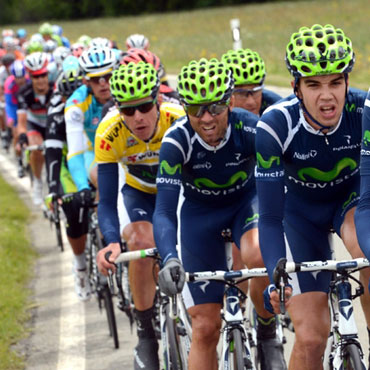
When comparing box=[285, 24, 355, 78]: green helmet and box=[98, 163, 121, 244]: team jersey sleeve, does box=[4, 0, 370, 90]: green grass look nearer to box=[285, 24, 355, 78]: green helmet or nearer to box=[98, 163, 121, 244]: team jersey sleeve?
box=[98, 163, 121, 244]: team jersey sleeve

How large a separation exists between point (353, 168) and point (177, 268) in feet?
3.85

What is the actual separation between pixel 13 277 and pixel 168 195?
515 cm

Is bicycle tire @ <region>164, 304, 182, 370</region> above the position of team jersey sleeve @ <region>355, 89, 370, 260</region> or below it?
below

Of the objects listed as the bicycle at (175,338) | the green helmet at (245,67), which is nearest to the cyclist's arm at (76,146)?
the green helmet at (245,67)

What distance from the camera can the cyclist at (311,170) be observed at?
16.1 feet

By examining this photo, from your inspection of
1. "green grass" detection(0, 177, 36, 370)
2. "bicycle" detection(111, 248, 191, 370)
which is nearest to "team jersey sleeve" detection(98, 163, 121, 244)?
"bicycle" detection(111, 248, 191, 370)

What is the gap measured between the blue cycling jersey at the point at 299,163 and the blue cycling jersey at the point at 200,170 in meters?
0.48

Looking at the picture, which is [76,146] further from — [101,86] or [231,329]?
[231,329]

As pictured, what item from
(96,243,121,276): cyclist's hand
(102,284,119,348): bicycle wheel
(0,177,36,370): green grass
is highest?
(96,243,121,276): cyclist's hand

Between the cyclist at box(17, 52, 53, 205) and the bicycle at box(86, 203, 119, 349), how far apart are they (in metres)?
4.01

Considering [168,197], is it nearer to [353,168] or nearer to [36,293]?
[353,168]

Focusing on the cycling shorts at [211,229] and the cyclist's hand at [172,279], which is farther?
the cycling shorts at [211,229]

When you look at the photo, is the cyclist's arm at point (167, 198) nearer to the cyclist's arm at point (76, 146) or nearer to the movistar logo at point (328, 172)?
the movistar logo at point (328, 172)

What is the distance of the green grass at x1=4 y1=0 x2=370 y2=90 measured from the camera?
104 feet
